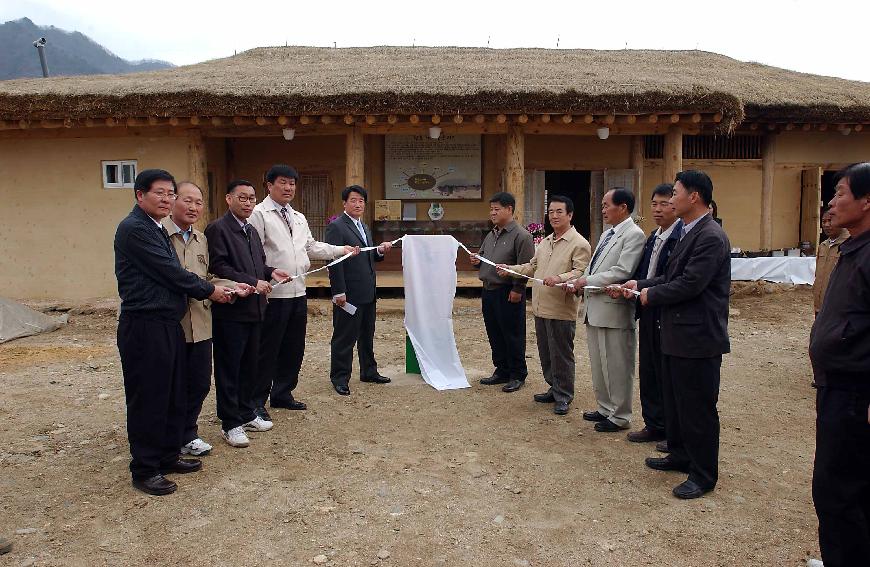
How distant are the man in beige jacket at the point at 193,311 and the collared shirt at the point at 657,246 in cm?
267

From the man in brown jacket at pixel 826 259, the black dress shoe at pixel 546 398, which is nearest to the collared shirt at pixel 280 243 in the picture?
the black dress shoe at pixel 546 398

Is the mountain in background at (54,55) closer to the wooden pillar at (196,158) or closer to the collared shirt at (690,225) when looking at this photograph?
the wooden pillar at (196,158)

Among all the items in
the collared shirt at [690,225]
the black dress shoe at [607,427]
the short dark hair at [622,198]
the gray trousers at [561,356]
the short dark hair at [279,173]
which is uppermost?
the short dark hair at [279,173]

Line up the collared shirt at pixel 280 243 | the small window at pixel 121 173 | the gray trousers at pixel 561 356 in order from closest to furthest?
the collared shirt at pixel 280 243 → the gray trousers at pixel 561 356 → the small window at pixel 121 173

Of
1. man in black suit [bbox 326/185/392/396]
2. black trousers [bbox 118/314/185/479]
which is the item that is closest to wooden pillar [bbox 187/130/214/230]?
man in black suit [bbox 326/185/392/396]

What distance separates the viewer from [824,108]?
1061 cm

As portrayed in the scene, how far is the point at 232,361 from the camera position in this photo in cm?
437

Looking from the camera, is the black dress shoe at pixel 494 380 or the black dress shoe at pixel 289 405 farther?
the black dress shoe at pixel 494 380

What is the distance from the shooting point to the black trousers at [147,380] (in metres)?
3.57

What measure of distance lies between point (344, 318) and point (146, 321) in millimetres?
2280

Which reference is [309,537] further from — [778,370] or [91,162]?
[91,162]

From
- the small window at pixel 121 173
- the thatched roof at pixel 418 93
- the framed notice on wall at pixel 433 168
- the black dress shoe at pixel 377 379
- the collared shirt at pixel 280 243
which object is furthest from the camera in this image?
the framed notice on wall at pixel 433 168

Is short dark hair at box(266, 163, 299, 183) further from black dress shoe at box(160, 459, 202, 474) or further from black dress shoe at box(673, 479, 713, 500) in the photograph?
black dress shoe at box(673, 479, 713, 500)

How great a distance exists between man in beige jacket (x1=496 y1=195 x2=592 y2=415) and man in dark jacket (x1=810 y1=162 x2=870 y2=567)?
2.48 meters
